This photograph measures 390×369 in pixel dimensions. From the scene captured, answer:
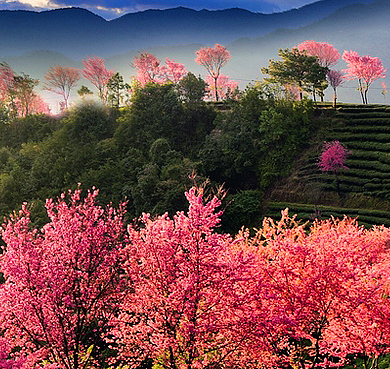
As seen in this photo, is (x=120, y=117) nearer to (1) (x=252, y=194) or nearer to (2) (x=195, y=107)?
(2) (x=195, y=107)

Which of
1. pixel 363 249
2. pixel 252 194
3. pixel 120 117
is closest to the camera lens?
pixel 363 249

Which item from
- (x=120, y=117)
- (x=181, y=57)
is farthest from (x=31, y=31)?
(x=120, y=117)

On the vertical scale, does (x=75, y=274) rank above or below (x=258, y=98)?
below

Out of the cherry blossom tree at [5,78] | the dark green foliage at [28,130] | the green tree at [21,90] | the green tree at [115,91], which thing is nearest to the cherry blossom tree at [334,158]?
the green tree at [115,91]

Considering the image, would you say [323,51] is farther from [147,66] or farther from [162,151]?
[162,151]

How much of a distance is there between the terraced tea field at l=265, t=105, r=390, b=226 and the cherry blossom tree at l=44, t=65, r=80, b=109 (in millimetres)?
37755

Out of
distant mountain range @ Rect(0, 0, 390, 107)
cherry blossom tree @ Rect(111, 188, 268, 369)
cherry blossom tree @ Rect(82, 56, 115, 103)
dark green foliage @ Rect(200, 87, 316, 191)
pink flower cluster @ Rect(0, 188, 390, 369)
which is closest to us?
cherry blossom tree @ Rect(111, 188, 268, 369)

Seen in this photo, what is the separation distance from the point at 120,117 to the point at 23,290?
110 ft

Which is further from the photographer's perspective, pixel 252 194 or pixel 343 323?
pixel 252 194

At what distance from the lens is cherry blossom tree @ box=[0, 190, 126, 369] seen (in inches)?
373

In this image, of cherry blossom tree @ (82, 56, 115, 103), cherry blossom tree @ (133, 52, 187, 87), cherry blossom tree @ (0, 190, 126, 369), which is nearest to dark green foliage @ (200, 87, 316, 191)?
cherry blossom tree @ (133, 52, 187, 87)

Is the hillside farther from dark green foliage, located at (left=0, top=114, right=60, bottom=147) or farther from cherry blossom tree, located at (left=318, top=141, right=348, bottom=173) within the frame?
cherry blossom tree, located at (left=318, top=141, right=348, bottom=173)

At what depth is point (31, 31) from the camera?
18925 cm

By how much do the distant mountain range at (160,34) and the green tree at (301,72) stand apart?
11485 centimetres
